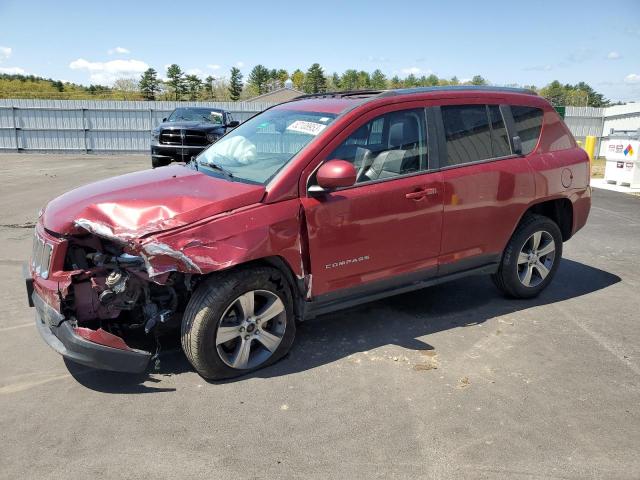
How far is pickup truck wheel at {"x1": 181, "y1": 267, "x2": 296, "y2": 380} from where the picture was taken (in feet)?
11.2

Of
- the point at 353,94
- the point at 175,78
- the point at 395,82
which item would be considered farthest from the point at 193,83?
the point at 353,94

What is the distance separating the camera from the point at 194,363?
11.5 ft

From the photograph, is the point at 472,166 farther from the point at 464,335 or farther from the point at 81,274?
the point at 81,274

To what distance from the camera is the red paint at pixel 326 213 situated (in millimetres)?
3291

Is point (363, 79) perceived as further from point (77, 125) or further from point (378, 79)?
point (77, 125)

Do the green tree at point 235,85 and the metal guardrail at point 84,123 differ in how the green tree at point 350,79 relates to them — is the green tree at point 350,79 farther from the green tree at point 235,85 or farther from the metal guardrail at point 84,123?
the metal guardrail at point 84,123

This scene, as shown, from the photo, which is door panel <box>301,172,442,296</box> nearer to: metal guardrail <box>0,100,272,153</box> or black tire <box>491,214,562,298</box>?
black tire <box>491,214,562,298</box>

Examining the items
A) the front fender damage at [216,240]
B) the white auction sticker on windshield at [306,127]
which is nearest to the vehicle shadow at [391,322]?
the front fender damage at [216,240]

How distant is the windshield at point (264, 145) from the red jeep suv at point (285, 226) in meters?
0.02

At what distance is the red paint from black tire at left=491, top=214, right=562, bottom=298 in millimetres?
174

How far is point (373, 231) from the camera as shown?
3906 mm

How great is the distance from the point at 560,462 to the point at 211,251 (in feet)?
7.57

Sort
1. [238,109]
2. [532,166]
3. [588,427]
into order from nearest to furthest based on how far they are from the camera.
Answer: [588,427], [532,166], [238,109]

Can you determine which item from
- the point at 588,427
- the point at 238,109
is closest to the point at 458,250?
the point at 588,427
